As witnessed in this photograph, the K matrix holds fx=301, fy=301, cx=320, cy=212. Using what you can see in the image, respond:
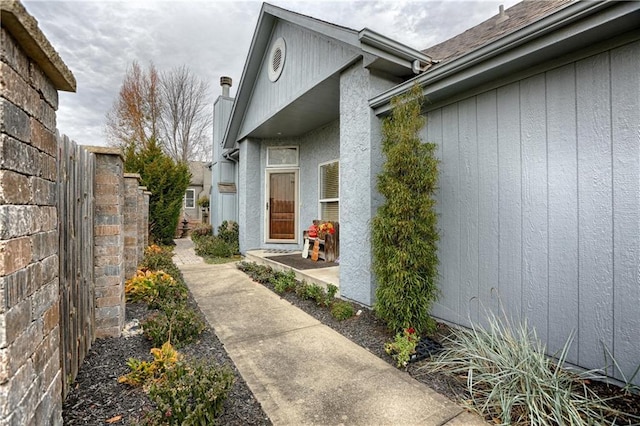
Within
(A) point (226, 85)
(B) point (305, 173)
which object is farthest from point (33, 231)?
(A) point (226, 85)

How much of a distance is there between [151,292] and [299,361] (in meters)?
2.46

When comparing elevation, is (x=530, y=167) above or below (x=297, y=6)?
below

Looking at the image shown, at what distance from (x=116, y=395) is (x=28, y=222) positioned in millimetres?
1490

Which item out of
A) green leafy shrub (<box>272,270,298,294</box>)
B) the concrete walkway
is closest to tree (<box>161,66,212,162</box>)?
green leafy shrub (<box>272,270,298,294</box>)

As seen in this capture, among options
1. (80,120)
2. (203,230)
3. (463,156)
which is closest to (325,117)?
(463,156)

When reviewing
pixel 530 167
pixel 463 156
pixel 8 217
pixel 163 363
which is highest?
pixel 463 156

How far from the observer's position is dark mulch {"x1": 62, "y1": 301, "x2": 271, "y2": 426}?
1.92m

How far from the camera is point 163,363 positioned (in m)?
2.36

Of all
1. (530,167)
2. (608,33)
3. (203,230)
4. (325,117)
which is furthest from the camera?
(203,230)

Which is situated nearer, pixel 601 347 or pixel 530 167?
pixel 601 347

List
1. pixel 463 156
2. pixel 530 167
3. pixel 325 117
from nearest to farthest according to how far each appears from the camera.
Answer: pixel 530 167
pixel 463 156
pixel 325 117

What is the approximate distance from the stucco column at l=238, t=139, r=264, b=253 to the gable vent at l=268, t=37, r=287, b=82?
7.10 feet

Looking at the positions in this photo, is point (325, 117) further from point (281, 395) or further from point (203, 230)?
point (203, 230)

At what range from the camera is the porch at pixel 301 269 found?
4.92 metres
